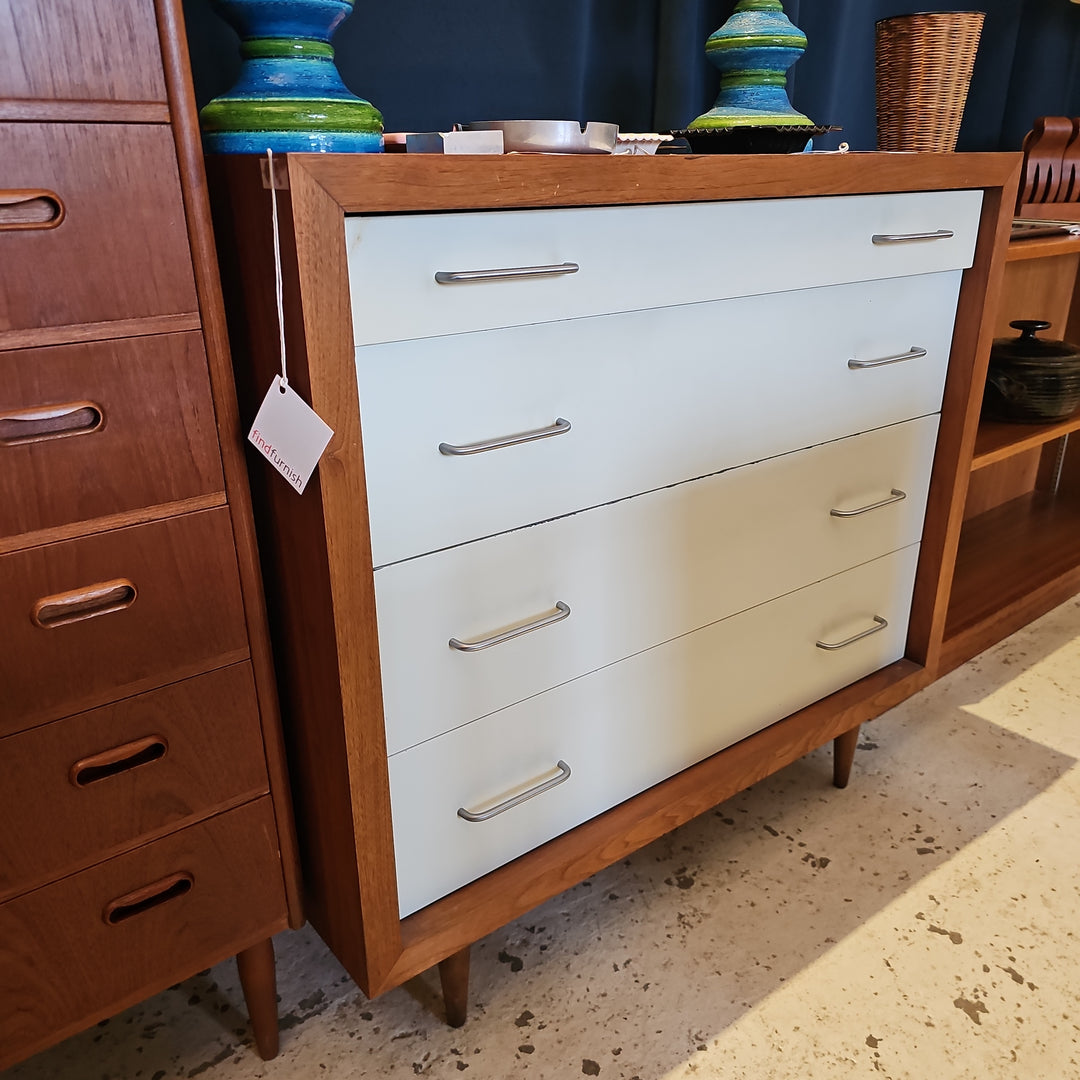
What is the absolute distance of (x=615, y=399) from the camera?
3.13 ft

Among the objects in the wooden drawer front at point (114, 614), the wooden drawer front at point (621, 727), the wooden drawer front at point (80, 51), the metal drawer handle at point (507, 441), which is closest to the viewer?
the wooden drawer front at point (80, 51)

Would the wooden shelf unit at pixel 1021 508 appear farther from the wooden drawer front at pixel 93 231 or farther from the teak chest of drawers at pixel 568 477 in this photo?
the wooden drawer front at pixel 93 231

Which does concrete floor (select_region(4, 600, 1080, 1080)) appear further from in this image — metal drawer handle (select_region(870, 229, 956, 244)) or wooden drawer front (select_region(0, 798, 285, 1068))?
metal drawer handle (select_region(870, 229, 956, 244))

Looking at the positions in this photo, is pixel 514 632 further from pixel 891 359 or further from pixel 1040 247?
pixel 1040 247

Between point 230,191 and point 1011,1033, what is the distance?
123 centimetres

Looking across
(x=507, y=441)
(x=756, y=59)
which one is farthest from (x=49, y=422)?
(x=756, y=59)

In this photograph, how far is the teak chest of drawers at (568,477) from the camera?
779mm

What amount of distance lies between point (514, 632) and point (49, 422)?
0.46 meters

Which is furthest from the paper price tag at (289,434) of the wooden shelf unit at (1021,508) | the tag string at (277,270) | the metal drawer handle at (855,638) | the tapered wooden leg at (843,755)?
the wooden shelf unit at (1021,508)

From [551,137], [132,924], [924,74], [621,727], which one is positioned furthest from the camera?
[924,74]

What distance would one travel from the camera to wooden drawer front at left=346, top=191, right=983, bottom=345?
2.49ft

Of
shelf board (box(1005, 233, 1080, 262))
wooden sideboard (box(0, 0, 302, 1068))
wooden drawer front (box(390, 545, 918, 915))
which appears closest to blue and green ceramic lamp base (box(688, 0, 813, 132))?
shelf board (box(1005, 233, 1080, 262))

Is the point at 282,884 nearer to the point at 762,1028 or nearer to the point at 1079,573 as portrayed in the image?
the point at 762,1028

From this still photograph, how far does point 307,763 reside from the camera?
37.7 inches
